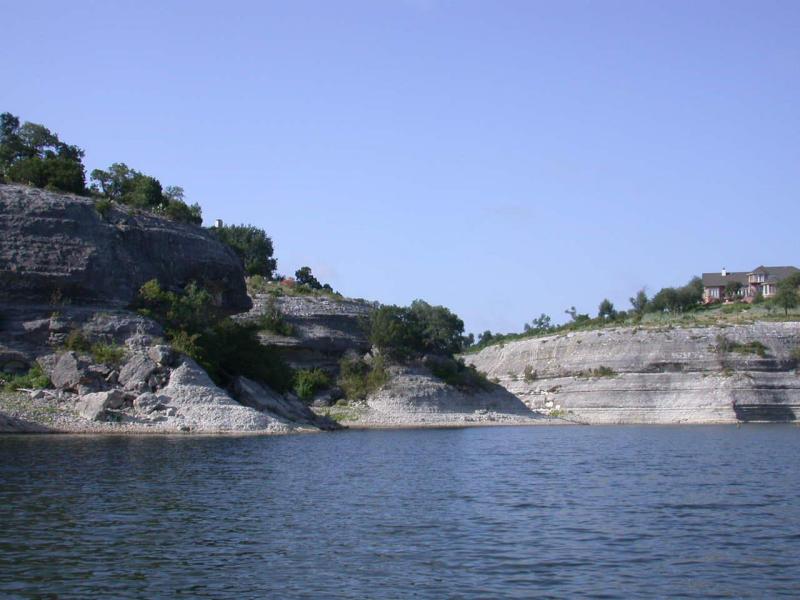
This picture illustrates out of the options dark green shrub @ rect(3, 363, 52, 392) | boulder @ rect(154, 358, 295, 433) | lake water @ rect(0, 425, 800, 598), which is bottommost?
lake water @ rect(0, 425, 800, 598)

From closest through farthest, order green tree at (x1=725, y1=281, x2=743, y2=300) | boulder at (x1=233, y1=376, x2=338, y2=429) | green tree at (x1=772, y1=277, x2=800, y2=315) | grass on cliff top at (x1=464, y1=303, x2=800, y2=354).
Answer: boulder at (x1=233, y1=376, x2=338, y2=429) < grass on cliff top at (x1=464, y1=303, x2=800, y2=354) < green tree at (x1=772, y1=277, x2=800, y2=315) < green tree at (x1=725, y1=281, x2=743, y2=300)

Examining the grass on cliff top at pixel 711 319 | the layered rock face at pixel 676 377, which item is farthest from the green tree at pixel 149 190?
the grass on cliff top at pixel 711 319

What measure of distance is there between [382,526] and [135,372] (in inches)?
1267

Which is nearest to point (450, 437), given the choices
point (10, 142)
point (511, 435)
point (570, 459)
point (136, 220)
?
point (511, 435)

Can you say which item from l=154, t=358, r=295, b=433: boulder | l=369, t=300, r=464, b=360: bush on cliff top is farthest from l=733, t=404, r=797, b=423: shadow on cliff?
l=154, t=358, r=295, b=433: boulder

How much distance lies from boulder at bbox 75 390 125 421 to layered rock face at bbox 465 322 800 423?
52.2 metres

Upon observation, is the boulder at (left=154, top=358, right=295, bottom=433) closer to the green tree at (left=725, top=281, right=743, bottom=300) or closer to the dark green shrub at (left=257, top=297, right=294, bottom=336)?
the dark green shrub at (left=257, top=297, right=294, bottom=336)

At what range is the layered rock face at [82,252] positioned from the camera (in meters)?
54.8

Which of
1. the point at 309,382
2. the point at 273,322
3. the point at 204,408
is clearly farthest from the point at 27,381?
the point at 273,322

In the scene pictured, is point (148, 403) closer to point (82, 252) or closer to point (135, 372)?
point (135, 372)

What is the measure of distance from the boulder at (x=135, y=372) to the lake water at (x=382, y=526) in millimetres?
11506

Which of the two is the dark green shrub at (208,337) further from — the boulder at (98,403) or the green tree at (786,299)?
the green tree at (786,299)

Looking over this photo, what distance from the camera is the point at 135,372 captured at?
165 feet

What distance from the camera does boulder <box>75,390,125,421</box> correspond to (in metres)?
46.8
